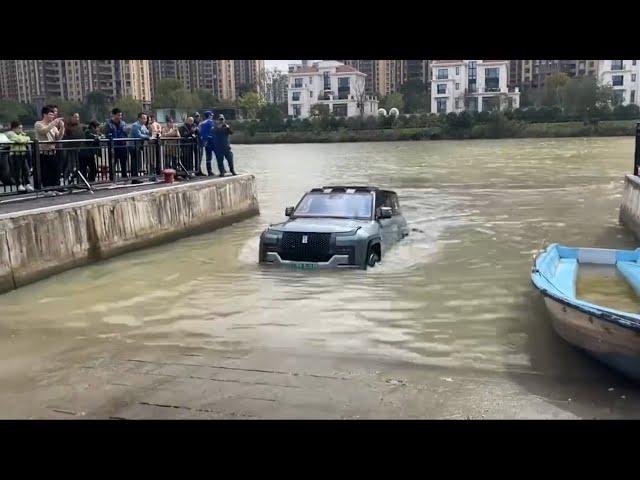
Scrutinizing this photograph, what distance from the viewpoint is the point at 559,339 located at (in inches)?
321

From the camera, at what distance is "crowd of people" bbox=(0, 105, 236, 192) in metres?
14.1

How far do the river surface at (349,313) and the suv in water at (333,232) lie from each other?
0.90ft

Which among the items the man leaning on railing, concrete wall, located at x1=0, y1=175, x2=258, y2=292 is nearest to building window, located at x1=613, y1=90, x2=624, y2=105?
concrete wall, located at x1=0, y1=175, x2=258, y2=292

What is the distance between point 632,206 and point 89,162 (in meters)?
12.9

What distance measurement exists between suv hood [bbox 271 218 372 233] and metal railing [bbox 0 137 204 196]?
5.33m

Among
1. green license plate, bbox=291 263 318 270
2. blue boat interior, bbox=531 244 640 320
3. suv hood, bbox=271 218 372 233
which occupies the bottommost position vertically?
green license plate, bbox=291 263 318 270

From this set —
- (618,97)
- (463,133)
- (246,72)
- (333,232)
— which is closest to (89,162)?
(333,232)

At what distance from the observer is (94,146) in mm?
15914

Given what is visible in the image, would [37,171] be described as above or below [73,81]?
below

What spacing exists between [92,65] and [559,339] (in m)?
168

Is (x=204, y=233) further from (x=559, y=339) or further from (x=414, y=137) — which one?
(x=414, y=137)

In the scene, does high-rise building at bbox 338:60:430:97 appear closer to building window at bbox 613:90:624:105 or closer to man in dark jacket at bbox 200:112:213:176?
building window at bbox 613:90:624:105

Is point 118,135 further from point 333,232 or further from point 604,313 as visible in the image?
point 604,313
